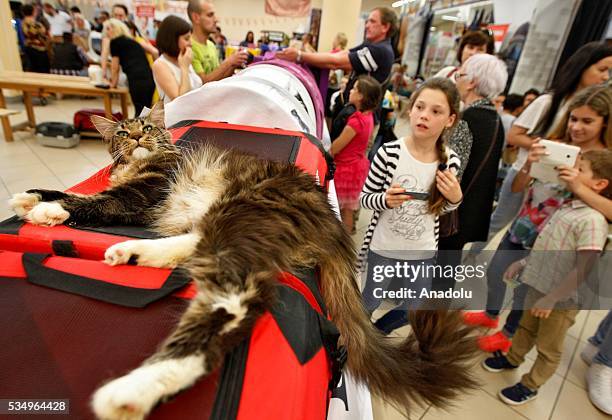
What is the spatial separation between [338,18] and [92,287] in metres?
3.98

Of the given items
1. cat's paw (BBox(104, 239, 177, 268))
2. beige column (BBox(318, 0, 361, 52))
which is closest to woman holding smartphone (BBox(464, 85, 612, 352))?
cat's paw (BBox(104, 239, 177, 268))

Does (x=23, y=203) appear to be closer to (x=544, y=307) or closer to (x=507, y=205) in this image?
(x=544, y=307)

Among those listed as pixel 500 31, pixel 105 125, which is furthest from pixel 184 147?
pixel 500 31

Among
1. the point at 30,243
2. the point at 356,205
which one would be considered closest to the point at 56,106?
the point at 356,205

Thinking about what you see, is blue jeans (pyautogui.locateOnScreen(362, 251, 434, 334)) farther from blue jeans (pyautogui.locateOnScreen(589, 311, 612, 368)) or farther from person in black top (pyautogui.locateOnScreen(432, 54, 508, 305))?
blue jeans (pyautogui.locateOnScreen(589, 311, 612, 368))

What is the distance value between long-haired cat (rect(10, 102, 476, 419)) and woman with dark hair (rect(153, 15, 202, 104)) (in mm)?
965

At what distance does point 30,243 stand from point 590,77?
2.78 m

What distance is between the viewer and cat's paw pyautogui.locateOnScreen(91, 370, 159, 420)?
488 mm

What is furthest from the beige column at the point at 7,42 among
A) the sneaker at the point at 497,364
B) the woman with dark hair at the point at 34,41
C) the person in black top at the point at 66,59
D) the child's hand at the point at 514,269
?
the sneaker at the point at 497,364

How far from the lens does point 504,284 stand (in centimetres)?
204

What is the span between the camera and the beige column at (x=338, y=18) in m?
3.63

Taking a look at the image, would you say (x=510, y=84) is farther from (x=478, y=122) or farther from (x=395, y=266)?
(x=395, y=266)

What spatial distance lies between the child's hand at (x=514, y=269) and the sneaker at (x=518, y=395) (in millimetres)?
598

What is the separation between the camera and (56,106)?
6.94 meters
